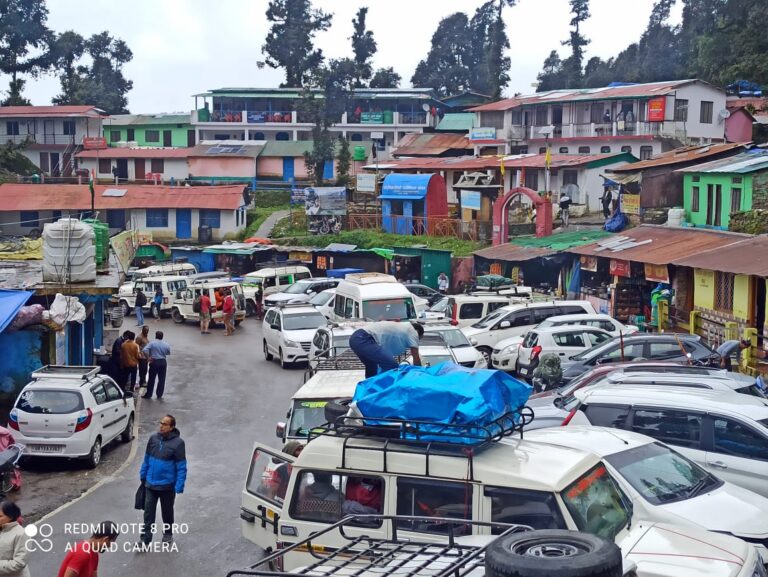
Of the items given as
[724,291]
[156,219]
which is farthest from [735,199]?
[156,219]

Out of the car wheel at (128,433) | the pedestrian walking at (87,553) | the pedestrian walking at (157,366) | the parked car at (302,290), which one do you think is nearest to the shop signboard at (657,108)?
the parked car at (302,290)

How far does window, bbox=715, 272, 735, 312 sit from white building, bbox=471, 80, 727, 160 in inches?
1131

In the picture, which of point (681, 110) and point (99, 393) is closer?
point (99, 393)

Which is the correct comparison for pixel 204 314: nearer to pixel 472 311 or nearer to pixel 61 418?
pixel 472 311

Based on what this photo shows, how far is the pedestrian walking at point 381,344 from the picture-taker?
12023mm

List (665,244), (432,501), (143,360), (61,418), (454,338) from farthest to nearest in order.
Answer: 1. (665,244)
2. (143,360)
3. (454,338)
4. (61,418)
5. (432,501)

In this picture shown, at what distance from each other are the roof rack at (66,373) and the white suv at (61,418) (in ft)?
0.05

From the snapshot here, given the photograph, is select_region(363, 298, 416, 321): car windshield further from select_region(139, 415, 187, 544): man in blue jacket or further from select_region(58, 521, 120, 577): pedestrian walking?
select_region(58, 521, 120, 577): pedestrian walking

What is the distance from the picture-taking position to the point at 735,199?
29.5 metres

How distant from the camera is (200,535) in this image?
12.3 meters

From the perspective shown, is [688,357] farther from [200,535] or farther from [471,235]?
[471,235]

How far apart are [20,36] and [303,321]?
5692 cm

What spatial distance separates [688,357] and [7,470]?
40.1 ft

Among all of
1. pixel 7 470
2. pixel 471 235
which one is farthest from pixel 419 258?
pixel 7 470
